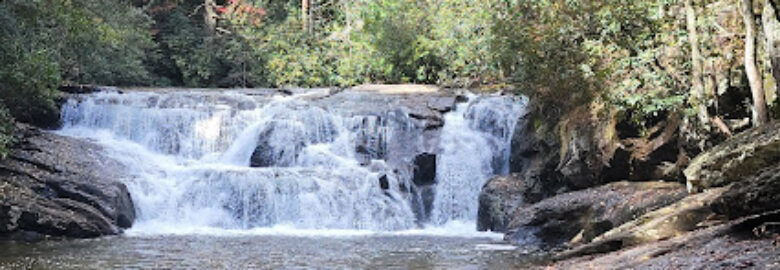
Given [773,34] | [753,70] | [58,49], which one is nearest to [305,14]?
[58,49]

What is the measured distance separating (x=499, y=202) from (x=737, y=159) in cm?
751

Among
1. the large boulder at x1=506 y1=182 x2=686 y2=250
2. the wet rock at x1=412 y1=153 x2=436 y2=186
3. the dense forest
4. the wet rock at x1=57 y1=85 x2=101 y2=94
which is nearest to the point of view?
the large boulder at x1=506 y1=182 x2=686 y2=250

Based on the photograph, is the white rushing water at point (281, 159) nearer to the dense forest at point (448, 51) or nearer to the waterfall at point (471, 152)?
the waterfall at point (471, 152)

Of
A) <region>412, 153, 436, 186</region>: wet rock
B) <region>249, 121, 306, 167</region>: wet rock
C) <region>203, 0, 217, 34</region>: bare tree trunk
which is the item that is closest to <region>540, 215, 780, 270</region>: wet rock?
<region>412, 153, 436, 186</region>: wet rock

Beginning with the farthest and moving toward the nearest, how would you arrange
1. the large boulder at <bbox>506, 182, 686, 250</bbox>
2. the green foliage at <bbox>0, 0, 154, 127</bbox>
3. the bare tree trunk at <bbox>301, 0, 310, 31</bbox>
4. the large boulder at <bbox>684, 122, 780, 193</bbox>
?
the bare tree trunk at <bbox>301, 0, 310, 31</bbox>
the green foliage at <bbox>0, 0, 154, 127</bbox>
the large boulder at <bbox>506, 182, 686, 250</bbox>
the large boulder at <bbox>684, 122, 780, 193</bbox>

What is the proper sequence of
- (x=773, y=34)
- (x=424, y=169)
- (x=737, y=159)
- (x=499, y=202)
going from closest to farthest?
(x=737, y=159)
(x=773, y=34)
(x=499, y=202)
(x=424, y=169)

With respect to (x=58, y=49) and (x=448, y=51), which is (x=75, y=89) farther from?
(x=448, y=51)

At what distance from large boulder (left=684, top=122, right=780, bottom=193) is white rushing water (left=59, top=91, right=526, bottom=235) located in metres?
7.27

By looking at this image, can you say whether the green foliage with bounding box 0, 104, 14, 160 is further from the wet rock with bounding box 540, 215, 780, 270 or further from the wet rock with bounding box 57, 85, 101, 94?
the wet rock with bounding box 540, 215, 780, 270

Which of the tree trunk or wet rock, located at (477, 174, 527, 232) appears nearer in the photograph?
the tree trunk

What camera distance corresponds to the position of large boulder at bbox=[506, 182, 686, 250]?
1082 cm

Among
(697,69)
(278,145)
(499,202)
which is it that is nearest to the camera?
(697,69)

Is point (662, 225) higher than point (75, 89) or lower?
lower

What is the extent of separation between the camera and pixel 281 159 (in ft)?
63.9
